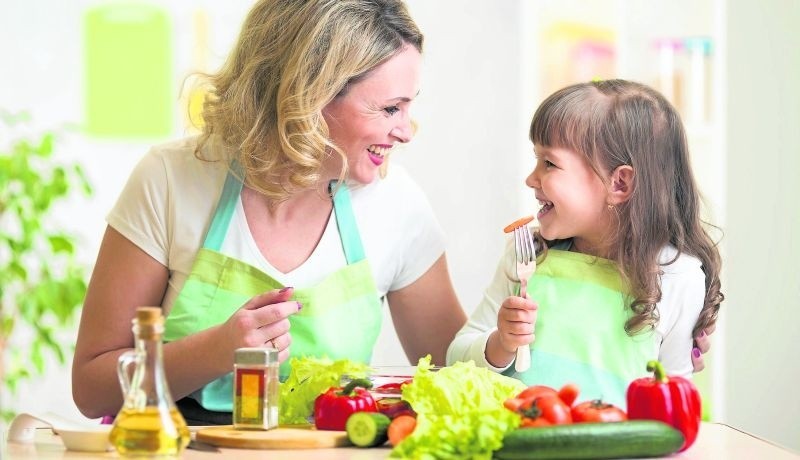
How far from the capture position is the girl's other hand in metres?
1.85

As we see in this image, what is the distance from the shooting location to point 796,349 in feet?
11.0

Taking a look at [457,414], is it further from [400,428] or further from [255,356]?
[255,356]

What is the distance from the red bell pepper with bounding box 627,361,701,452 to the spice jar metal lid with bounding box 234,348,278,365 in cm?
53

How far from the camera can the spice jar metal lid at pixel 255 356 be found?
1529 millimetres

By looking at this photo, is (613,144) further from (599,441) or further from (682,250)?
(599,441)

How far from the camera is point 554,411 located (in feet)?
4.68

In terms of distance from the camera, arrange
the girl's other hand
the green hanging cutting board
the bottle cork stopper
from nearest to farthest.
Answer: the bottle cork stopper, the girl's other hand, the green hanging cutting board

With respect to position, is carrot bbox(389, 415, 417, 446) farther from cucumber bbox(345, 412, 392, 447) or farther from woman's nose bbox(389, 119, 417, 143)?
woman's nose bbox(389, 119, 417, 143)

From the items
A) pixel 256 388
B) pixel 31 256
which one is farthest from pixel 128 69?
pixel 256 388

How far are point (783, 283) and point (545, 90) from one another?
147cm

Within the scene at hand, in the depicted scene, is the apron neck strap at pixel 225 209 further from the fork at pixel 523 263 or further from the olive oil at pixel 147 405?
the olive oil at pixel 147 405

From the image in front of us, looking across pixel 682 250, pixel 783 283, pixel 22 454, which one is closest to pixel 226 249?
pixel 22 454

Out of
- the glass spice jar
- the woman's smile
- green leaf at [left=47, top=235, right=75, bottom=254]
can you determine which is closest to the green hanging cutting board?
green leaf at [left=47, top=235, right=75, bottom=254]

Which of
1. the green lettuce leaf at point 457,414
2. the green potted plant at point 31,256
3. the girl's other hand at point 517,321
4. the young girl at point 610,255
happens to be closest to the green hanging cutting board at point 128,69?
the green potted plant at point 31,256
